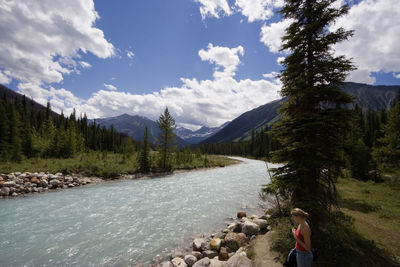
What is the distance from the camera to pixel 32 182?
18.5 meters

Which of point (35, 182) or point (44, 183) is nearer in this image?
point (35, 182)

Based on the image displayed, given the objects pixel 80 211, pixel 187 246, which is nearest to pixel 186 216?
pixel 187 246

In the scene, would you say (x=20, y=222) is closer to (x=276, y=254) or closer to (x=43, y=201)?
(x=43, y=201)

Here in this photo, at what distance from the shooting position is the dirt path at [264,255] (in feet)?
18.9

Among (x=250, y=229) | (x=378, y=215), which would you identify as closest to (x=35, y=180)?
(x=250, y=229)

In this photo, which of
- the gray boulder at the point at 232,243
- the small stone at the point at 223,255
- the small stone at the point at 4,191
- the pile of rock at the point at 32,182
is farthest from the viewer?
the pile of rock at the point at 32,182

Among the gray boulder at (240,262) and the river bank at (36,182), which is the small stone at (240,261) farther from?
the river bank at (36,182)

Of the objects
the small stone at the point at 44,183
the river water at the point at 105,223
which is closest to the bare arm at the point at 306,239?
the river water at the point at 105,223

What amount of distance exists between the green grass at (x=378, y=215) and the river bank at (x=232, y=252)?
4.44 m

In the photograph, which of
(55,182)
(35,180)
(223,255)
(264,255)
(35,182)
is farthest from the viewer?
(55,182)

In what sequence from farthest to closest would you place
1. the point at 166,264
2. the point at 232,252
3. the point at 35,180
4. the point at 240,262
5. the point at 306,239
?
the point at 35,180
the point at 232,252
the point at 166,264
the point at 240,262
the point at 306,239

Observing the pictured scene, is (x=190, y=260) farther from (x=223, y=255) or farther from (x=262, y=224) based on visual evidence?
(x=262, y=224)

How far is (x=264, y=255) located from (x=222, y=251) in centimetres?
197

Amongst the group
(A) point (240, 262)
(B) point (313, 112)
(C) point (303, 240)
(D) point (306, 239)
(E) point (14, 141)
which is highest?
(B) point (313, 112)
